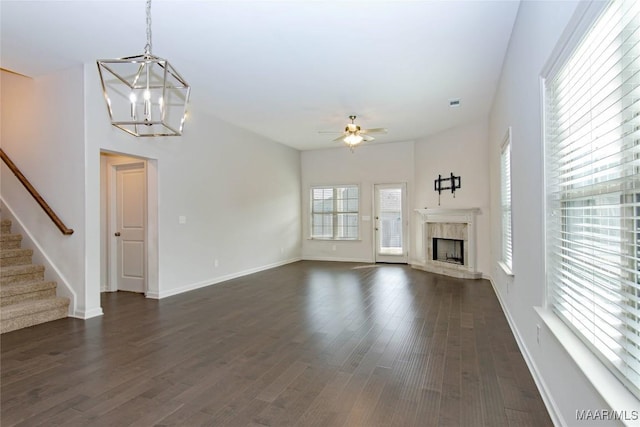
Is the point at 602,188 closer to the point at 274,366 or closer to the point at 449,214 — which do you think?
the point at 274,366

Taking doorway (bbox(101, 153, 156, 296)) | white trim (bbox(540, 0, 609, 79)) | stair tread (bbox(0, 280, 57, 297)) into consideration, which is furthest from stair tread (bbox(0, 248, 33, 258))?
white trim (bbox(540, 0, 609, 79))

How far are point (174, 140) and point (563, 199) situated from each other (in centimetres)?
510

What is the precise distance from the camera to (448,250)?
727 cm

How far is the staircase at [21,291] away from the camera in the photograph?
3.71m

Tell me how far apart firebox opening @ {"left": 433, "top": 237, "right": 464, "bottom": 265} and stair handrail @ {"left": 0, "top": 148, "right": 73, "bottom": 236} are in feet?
21.6

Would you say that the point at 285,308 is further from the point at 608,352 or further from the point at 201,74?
the point at 608,352

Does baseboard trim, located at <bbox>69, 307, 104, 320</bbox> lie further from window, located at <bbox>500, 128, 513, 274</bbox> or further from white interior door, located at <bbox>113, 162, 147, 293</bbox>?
window, located at <bbox>500, 128, 513, 274</bbox>

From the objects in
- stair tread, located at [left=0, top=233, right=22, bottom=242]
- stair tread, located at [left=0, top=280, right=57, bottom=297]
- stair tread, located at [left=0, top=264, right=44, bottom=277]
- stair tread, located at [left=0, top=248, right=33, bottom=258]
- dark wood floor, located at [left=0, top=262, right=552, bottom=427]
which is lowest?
dark wood floor, located at [left=0, top=262, right=552, bottom=427]

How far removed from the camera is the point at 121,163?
18.3ft

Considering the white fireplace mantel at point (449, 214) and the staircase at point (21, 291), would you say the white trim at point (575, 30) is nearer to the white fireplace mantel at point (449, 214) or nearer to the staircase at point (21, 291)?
the white fireplace mantel at point (449, 214)

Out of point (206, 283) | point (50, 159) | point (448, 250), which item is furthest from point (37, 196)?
point (448, 250)

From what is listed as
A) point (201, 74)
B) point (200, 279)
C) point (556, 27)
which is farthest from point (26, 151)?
point (556, 27)

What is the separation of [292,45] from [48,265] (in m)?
4.11

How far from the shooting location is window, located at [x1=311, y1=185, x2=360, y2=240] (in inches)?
347
